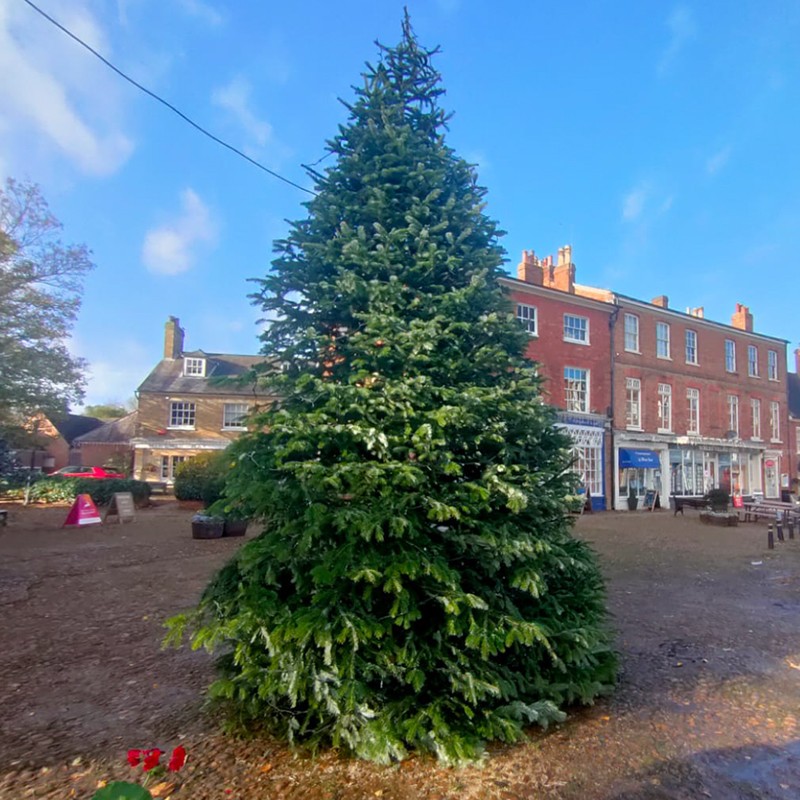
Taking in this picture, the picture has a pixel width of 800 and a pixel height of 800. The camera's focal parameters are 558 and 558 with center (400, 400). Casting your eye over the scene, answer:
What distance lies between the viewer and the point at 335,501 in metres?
3.49

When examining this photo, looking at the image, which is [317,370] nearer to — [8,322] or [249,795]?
[249,795]

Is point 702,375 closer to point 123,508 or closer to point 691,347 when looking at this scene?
point 691,347

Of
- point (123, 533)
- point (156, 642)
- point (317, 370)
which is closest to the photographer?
point (317, 370)

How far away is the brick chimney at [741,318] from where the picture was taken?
32969 millimetres

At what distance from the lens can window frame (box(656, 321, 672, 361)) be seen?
28000 millimetres

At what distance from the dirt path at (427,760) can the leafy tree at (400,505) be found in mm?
203

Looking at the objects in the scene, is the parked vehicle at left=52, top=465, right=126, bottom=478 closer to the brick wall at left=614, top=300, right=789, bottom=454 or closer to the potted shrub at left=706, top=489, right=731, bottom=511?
the brick wall at left=614, top=300, right=789, bottom=454

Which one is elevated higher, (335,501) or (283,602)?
(335,501)

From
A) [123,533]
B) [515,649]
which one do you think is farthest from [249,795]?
[123,533]

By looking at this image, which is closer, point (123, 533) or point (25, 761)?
point (25, 761)

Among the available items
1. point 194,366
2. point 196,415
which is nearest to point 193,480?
point 196,415

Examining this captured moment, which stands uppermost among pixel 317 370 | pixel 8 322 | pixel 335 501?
pixel 8 322

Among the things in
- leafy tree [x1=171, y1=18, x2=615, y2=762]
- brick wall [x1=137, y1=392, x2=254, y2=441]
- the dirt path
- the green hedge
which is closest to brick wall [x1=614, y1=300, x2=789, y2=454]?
the dirt path

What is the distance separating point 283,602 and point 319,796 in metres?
1.04
